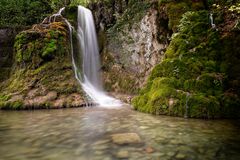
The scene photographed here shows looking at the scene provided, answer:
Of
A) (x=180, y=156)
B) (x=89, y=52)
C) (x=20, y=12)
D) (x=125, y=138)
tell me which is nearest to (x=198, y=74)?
(x=125, y=138)

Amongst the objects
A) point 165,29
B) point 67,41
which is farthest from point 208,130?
point 67,41

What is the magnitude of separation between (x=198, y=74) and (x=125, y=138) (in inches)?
163

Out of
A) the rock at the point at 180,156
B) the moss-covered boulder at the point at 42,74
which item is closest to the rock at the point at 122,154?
the rock at the point at 180,156

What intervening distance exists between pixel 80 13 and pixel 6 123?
9.45 m

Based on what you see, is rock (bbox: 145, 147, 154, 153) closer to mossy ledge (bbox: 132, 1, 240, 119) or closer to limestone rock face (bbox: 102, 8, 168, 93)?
mossy ledge (bbox: 132, 1, 240, 119)

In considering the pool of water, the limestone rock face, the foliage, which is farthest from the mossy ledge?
the foliage

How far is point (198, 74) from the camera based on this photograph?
364 inches

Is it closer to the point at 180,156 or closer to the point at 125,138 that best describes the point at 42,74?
the point at 125,138

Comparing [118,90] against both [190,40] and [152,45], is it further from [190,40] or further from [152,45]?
[190,40]

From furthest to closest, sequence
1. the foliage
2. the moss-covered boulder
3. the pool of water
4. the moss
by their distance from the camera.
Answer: the foliage
the moss-covered boulder
the moss
the pool of water

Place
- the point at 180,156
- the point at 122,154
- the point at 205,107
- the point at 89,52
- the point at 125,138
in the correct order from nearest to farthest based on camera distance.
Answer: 1. the point at 180,156
2. the point at 122,154
3. the point at 125,138
4. the point at 205,107
5. the point at 89,52

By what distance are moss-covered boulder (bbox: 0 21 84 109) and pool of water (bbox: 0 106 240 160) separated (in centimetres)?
315

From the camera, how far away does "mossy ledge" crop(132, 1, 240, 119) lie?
332 inches

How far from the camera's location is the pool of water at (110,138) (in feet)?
16.8
